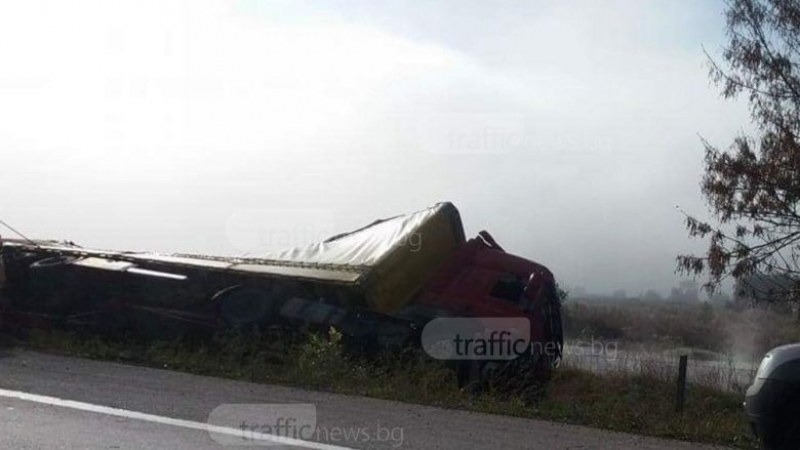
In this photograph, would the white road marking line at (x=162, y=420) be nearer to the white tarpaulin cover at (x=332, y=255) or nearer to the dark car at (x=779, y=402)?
the dark car at (x=779, y=402)

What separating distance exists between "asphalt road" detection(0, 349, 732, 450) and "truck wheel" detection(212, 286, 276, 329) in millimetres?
2280

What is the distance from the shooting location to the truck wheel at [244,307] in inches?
465

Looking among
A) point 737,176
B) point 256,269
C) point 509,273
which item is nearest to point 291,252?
point 256,269

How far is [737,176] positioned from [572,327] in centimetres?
801

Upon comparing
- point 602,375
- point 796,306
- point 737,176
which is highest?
point 737,176

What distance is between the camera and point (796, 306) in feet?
48.1

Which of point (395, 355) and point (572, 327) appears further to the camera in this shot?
point (572, 327)

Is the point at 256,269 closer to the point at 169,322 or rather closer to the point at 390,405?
the point at 169,322

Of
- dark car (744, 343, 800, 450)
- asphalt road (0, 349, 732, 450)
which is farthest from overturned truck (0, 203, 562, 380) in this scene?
dark car (744, 343, 800, 450)

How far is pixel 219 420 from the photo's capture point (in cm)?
739

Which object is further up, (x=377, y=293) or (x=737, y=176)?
(x=737, y=176)

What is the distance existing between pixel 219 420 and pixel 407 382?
314 centimetres

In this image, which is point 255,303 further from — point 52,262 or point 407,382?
point 52,262

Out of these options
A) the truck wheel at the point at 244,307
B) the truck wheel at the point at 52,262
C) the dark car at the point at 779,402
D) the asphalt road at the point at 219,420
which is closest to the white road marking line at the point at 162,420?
the asphalt road at the point at 219,420
